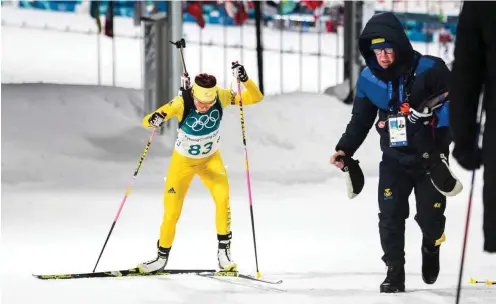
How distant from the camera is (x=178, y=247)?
10.4m

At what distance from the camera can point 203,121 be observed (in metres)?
8.58

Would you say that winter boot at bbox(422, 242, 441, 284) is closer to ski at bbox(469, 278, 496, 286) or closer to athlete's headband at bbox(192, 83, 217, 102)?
ski at bbox(469, 278, 496, 286)

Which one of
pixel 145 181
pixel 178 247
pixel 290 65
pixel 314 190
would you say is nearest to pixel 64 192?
pixel 145 181

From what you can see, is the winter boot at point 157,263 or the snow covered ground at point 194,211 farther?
the winter boot at point 157,263

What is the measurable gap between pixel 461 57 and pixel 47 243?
6.20 meters

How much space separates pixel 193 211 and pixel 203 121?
14.0ft

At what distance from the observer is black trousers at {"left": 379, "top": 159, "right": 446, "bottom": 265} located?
25.6 ft

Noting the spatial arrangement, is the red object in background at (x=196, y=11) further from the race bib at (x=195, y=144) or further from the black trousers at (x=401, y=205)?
the black trousers at (x=401, y=205)

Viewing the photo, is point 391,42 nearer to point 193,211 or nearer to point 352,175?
point 352,175

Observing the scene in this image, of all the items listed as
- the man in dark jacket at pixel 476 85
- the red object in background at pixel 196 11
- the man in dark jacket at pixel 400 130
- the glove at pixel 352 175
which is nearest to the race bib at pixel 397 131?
the man in dark jacket at pixel 400 130

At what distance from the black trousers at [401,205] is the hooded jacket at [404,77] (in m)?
0.12

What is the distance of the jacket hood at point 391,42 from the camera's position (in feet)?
24.5

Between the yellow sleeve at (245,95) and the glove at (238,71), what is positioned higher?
the glove at (238,71)

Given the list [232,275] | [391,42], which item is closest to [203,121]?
[232,275]
